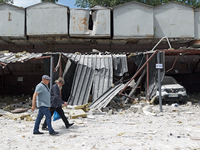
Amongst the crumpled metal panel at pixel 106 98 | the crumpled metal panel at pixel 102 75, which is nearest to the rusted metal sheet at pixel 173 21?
the crumpled metal panel at pixel 102 75

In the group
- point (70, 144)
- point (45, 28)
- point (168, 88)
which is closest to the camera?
point (70, 144)

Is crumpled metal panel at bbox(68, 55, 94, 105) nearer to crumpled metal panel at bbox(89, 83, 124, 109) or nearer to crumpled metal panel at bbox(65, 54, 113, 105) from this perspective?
crumpled metal panel at bbox(65, 54, 113, 105)

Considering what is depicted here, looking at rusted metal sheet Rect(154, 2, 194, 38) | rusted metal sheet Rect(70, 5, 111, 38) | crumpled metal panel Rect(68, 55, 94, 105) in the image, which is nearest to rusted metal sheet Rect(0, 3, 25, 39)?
rusted metal sheet Rect(70, 5, 111, 38)

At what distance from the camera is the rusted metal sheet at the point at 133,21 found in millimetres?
14869

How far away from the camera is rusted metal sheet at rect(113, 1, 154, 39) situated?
1487 cm

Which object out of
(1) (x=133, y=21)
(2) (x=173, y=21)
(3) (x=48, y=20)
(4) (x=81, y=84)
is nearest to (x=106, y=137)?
(4) (x=81, y=84)

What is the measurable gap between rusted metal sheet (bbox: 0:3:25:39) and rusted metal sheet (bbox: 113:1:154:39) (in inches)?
294

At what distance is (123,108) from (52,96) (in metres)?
4.78

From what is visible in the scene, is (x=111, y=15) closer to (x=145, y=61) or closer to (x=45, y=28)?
(x=45, y=28)

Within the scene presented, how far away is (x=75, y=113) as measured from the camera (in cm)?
761

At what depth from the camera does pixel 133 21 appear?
14977mm

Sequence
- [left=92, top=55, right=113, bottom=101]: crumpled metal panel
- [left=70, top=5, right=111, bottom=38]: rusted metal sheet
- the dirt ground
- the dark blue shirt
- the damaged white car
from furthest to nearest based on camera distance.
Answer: [left=70, top=5, right=111, bottom=38]: rusted metal sheet
the damaged white car
[left=92, top=55, right=113, bottom=101]: crumpled metal panel
the dark blue shirt
the dirt ground

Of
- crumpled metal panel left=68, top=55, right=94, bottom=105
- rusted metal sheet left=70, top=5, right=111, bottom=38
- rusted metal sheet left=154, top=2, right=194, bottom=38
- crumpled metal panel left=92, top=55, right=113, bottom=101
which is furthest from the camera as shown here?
rusted metal sheet left=154, top=2, right=194, bottom=38

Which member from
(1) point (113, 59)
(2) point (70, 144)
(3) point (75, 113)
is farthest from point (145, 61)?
(2) point (70, 144)
